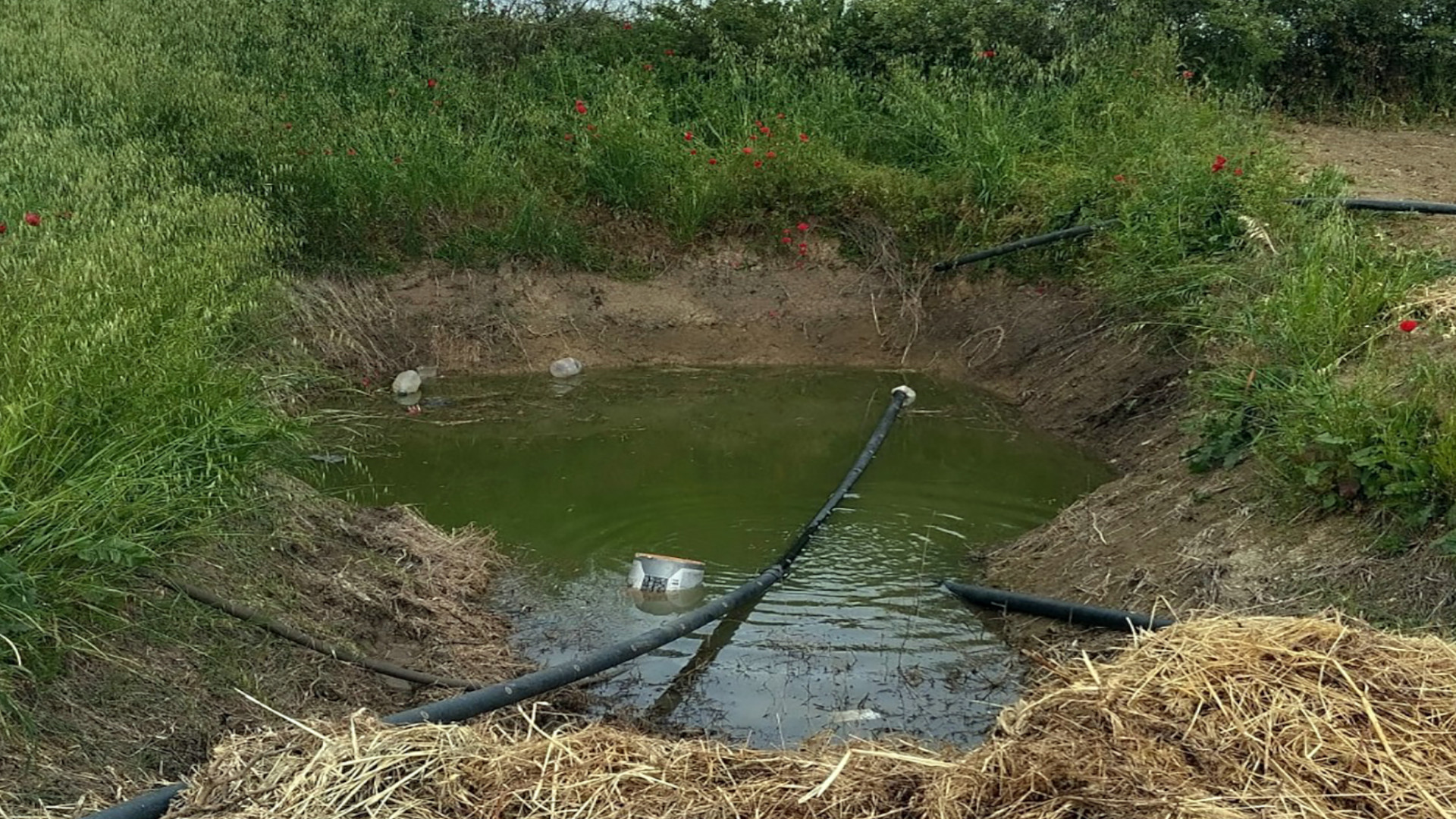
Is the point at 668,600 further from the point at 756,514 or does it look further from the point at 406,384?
the point at 406,384

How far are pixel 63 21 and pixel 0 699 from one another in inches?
328

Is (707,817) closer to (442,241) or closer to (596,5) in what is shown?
(442,241)

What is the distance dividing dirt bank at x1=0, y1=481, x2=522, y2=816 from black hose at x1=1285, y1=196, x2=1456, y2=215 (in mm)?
4755

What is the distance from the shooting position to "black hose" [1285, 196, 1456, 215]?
7812 mm

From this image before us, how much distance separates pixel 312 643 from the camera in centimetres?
472

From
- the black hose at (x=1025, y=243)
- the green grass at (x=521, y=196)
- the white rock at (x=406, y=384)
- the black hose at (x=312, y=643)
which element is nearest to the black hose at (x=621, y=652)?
the black hose at (x=312, y=643)

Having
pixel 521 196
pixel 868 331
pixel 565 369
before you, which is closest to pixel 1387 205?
pixel 868 331

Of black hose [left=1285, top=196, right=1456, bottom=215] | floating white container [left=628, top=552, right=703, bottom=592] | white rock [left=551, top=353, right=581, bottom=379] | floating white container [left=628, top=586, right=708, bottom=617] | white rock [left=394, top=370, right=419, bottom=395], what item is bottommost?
white rock [left=551, top=353, right=581, bottom=379]

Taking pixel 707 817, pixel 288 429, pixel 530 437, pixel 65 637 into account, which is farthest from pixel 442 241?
pixel 707 817

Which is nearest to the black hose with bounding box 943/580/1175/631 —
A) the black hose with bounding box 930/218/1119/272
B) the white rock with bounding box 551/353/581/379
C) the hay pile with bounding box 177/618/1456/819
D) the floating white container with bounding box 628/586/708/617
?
the floating white container with bounding box 628/586/708/617

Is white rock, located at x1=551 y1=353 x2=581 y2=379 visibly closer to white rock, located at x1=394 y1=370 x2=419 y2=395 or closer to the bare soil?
the bare soil

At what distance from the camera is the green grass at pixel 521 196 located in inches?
175

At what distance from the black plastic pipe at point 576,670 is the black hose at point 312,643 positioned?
413 millimetres

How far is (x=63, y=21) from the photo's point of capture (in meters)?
10.5
